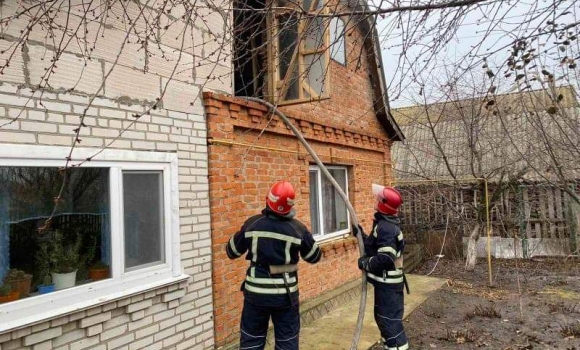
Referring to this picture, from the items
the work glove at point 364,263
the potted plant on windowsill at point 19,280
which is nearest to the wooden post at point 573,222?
the work glove at point 364,263

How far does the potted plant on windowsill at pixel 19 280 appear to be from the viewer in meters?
2.83

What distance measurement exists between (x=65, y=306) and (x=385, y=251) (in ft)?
9.90

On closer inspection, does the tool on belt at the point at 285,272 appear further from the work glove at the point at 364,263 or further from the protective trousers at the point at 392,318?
the protective trousers at the point at 392,318

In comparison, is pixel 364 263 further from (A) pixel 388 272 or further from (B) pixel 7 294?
(B) pixel 7 294

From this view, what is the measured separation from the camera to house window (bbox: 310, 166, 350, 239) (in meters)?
7.06

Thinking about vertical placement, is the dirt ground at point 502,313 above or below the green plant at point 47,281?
below

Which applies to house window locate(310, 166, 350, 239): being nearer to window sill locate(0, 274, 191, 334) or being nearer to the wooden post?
window sill locate(0, 274, 191, 334)

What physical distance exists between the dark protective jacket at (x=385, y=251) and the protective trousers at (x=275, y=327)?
1.07 meters

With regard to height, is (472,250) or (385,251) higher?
(385,251)

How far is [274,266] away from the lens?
3.76 m

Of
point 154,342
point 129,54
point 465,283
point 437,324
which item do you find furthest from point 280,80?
point 465,283

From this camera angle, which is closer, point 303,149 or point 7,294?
point 7,294

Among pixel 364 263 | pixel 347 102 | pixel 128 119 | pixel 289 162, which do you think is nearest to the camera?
pixel 128 119

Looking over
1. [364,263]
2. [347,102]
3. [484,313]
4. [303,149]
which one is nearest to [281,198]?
[364,263]
